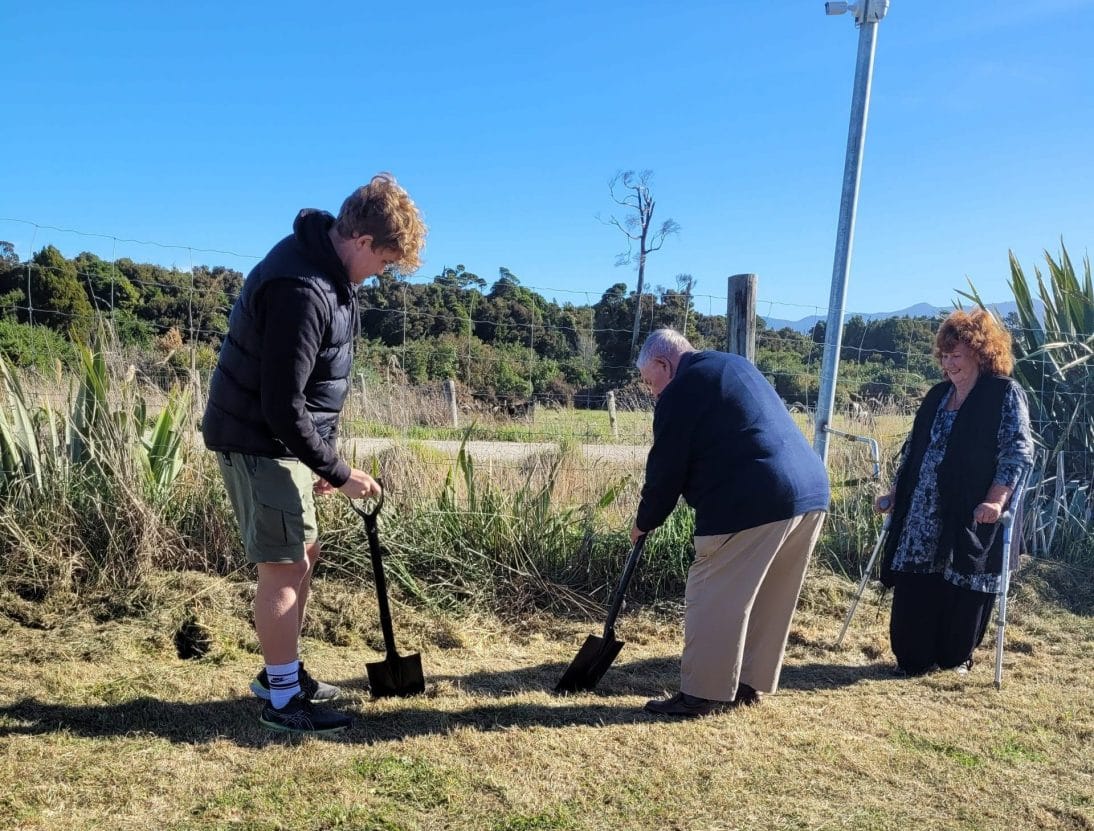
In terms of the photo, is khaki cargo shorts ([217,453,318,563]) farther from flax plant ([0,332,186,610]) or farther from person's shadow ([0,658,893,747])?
flax plant ([0,332,186,610])

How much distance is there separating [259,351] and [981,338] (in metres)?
3.28

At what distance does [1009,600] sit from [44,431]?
582 centimetres

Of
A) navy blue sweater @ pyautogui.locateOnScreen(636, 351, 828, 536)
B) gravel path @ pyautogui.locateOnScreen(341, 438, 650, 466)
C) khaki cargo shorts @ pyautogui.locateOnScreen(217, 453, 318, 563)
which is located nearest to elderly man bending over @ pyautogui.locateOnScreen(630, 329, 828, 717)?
navy blue sweater @ pyautogui.locateOnScreen(636, 351, 828, 536)

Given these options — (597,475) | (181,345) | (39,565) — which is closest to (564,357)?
(597,475)

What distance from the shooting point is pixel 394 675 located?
337 centimetres

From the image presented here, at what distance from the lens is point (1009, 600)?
17.0 feet

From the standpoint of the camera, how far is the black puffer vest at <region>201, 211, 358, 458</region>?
2.68 metres

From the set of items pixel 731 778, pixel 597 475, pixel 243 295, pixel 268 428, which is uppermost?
pixel 243 295

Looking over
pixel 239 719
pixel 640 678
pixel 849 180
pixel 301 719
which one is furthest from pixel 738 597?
pixel 849 180

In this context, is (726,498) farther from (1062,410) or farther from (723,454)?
(1062,410)

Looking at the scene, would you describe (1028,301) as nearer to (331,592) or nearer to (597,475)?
(597,475)

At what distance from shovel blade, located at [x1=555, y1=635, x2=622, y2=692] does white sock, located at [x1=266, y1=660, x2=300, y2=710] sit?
46.9 inches

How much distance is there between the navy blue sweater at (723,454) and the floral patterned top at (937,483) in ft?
3.59

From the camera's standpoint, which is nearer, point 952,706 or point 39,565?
point 952,706
